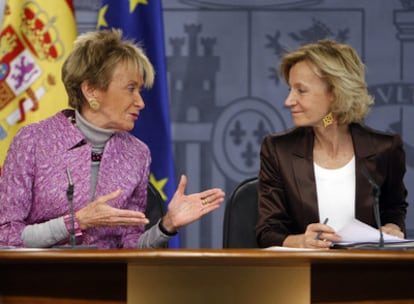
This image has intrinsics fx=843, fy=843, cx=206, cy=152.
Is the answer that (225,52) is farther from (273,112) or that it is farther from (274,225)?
Result: (274,225)

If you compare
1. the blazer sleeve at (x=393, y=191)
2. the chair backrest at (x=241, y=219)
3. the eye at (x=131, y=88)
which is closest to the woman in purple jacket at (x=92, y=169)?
the eye at (x=131, y=88)

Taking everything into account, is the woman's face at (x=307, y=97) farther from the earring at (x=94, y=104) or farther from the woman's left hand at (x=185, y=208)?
the earring at (x=94, y=104)

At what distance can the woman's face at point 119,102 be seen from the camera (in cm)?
296

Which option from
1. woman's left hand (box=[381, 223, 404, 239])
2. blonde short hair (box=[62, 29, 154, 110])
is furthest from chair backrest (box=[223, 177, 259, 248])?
blonde short hair (box=[62, 29, 154, 110])

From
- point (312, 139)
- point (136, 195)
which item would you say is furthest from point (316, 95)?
point (136, 195)

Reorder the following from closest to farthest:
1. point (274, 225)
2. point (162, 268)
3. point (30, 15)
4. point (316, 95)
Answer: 1. point (162, 268)
2. point (274, 225)
3. point (316, 95)
4. point (30, 15)

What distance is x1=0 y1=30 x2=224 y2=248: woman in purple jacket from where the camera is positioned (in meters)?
2.66

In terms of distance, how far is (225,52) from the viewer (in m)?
4.09

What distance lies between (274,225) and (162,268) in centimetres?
95

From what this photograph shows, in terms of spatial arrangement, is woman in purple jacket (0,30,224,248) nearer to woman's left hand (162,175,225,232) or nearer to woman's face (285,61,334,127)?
woman's left hand (162,175,225,232)

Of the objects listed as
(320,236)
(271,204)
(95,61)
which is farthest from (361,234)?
(95,61)

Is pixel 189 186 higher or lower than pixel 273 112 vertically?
lower

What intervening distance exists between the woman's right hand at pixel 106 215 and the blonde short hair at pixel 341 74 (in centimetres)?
93

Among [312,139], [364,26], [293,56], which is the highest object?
[364,26]
